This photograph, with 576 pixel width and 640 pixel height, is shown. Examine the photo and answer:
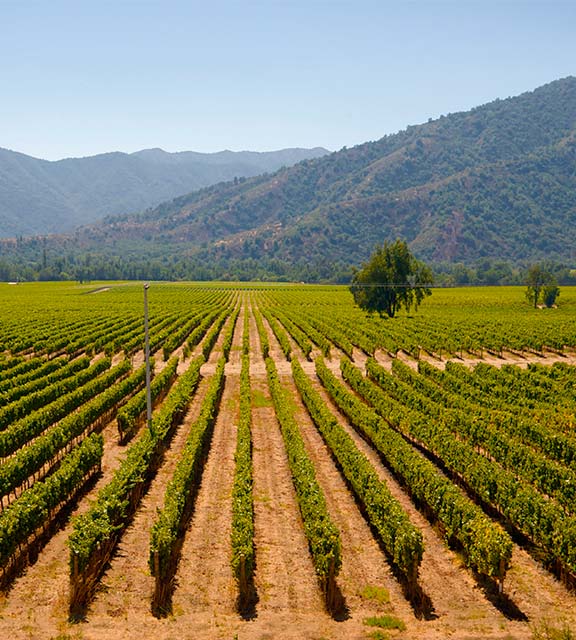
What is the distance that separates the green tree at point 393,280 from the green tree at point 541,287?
39.7 meters

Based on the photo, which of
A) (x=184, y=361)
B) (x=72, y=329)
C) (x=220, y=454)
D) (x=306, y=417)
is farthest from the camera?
(x=72, y=329)

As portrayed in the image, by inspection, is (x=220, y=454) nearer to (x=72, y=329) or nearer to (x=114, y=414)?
(x=114, y=414)

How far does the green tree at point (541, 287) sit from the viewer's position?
120 m

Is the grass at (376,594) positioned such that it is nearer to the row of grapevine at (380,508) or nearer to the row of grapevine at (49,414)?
the row of grapevine at (380,508)

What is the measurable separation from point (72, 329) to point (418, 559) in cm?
6640

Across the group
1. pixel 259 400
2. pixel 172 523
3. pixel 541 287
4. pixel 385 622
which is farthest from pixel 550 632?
pixel 541 287

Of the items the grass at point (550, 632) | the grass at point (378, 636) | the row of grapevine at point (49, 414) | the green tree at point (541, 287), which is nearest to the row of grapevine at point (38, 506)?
the row of grapevine at point (49, 414)

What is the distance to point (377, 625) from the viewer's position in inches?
591

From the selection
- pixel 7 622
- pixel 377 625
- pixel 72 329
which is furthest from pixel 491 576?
pixel 72 329

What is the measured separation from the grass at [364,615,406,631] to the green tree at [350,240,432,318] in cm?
7577

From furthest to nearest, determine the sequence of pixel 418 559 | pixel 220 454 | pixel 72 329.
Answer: pixel 72 329 → pixel 220 454 → pixel 418 559

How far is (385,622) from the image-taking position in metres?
15.1

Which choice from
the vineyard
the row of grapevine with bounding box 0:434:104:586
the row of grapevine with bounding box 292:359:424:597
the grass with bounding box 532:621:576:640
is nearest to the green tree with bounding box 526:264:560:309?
the vineyard

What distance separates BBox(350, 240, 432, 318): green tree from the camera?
8975 cm
